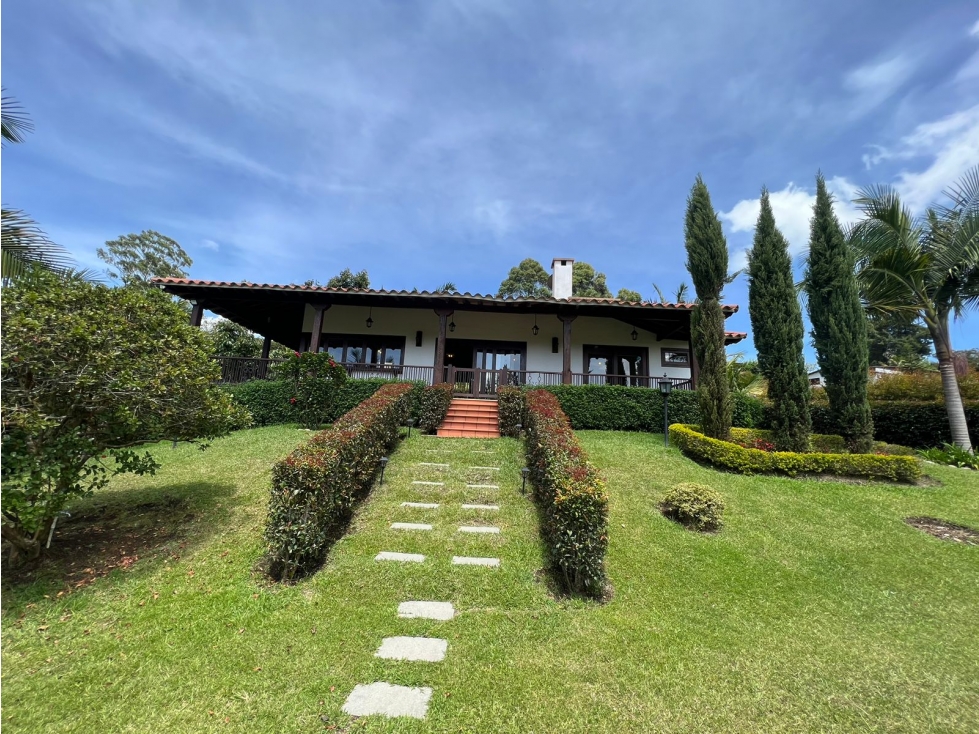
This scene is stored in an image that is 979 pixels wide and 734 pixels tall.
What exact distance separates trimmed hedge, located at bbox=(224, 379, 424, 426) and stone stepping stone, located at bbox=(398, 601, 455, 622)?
7.17 m

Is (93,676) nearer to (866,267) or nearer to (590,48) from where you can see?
(590,48)

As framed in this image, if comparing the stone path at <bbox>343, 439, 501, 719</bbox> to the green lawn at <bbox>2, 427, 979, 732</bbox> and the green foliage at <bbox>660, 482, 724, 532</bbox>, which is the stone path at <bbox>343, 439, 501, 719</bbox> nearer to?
the green lawn at <bbox>2, 427, 979, 732</bbox>

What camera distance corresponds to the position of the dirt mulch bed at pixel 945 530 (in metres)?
4.97

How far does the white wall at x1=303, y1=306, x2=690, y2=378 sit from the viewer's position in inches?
563

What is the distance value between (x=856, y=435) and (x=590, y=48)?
9.54m

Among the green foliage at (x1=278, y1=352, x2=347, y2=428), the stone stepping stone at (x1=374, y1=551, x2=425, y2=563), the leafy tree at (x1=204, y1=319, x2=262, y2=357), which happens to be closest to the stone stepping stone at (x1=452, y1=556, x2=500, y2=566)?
the stone stepping stone at (x1=374, y1=551, x2=425, y2=563)

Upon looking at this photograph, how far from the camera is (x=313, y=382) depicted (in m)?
9.85

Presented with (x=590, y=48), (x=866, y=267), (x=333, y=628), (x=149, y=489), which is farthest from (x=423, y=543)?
(x=866, y=267)

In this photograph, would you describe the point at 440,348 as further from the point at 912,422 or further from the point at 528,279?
the point at 528,279

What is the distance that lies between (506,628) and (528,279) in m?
30.9

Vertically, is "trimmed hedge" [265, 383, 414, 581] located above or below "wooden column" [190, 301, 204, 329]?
below

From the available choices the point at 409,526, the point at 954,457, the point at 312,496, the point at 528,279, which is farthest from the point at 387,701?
the point at 528,279

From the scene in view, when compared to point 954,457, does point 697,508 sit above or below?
below

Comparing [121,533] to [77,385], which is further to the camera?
[121,533]
